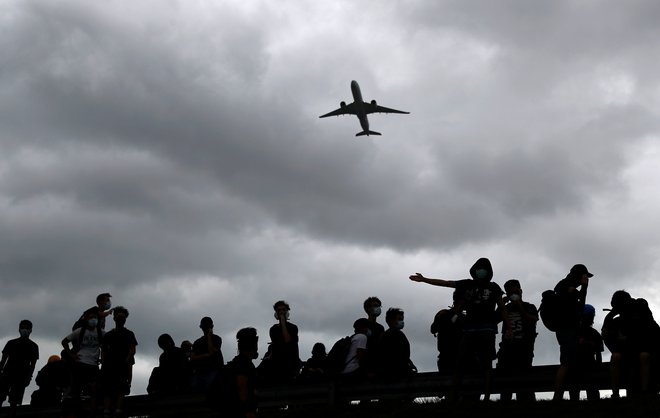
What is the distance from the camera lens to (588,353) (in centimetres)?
1255

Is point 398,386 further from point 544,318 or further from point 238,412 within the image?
point 238,412

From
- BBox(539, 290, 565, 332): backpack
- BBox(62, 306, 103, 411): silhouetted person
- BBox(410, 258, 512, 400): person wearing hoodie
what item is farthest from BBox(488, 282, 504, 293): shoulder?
BBox(62, 306, 103, 411): silhouetted person

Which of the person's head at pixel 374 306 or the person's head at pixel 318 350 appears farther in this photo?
the person's head at pixel 318 350

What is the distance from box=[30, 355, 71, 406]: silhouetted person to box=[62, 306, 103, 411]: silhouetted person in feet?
6.67

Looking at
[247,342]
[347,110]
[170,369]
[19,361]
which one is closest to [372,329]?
[170,369]

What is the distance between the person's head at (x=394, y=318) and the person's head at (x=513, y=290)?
5.11 feet

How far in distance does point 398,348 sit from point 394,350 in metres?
0.06

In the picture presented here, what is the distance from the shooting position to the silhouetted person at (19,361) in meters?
15.6

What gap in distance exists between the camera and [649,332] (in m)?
11.9

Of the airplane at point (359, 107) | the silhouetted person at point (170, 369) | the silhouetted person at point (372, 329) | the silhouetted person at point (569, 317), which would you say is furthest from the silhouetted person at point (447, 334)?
the airplane at point (359, 107)

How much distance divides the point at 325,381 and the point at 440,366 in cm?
173

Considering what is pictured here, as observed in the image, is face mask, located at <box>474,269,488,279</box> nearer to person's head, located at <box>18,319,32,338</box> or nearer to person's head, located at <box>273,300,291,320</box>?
person's head, located at <box>273,300,291,320</box>

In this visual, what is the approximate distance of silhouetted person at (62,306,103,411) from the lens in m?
14.3

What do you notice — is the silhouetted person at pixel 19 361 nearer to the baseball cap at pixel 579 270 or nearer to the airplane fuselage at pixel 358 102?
the baseball cap at pixel 579 270
